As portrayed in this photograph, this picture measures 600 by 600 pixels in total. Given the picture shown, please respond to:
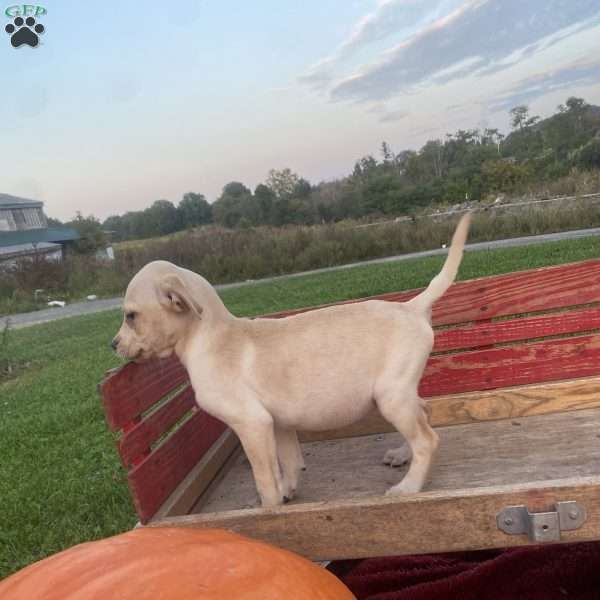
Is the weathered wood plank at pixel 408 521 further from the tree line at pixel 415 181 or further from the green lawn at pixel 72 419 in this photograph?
the tree line at pixel 415 181

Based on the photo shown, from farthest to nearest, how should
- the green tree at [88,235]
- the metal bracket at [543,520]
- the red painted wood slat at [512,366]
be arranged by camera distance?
the green tree at [88,235] → the red painted wood slat at [512,366] → the metal bracket at [543,520]

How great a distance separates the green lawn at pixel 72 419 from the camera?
3.74 m

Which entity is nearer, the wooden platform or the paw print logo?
the wooden platform

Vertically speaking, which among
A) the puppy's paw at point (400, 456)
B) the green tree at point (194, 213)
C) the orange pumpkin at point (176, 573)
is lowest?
the puppy's paw at point (400, 456)

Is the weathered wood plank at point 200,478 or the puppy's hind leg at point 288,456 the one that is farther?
the puppy's hind leg at point 288,456

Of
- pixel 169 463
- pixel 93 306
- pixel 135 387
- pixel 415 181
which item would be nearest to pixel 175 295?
pixel 135 387

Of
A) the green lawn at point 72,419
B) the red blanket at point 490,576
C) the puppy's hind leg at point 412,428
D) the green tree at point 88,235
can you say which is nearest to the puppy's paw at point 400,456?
the puppy's hind leg at point 412,428

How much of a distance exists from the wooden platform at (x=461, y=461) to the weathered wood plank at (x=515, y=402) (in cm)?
5

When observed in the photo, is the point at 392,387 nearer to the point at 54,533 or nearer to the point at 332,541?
the point at 332,541

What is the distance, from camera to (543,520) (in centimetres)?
161

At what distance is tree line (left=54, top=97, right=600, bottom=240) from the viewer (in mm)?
26375

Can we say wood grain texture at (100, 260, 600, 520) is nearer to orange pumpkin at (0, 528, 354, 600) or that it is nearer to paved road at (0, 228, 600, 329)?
orange pumpkin at (0, 528, 354, 600)

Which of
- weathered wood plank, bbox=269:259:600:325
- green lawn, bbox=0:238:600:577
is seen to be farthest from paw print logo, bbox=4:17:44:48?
weathered wood plank, bbox=269:259:600:325

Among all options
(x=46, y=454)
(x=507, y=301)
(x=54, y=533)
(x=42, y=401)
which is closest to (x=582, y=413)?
(x=507, y=301)
